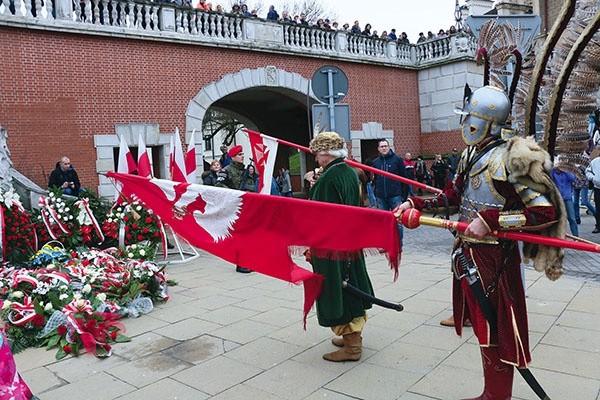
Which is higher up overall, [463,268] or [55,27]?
[55,27]

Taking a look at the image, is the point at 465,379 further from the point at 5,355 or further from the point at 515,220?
the point at 5,355

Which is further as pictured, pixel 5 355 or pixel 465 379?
pixel 465 379

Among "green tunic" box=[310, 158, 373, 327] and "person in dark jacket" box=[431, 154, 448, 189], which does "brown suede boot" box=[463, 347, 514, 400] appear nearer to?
"green tunic" box=[310, 158, 373, 327]

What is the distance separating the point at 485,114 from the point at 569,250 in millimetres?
6924

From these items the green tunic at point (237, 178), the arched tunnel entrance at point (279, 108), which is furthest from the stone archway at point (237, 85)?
the green tunic at point (237, 178)

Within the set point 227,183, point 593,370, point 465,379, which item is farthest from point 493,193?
point 227,183

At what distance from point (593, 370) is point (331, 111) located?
15.8 ft

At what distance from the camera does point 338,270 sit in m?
4.00

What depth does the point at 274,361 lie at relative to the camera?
13.8 ft

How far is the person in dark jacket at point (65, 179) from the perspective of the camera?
10730 millimetres

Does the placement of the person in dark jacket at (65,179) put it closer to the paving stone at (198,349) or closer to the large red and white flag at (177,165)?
the large red and white flag at (177,165)

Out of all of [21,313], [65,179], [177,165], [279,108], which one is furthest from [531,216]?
[279,108]

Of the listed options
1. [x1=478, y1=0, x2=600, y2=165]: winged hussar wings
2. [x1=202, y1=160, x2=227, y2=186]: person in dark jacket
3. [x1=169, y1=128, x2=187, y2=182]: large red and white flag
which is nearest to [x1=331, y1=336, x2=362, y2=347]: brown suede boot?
[x1=478, y1=0, x2=600, y2=165]: winged hussar wings

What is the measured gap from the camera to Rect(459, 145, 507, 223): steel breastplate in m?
2.91
